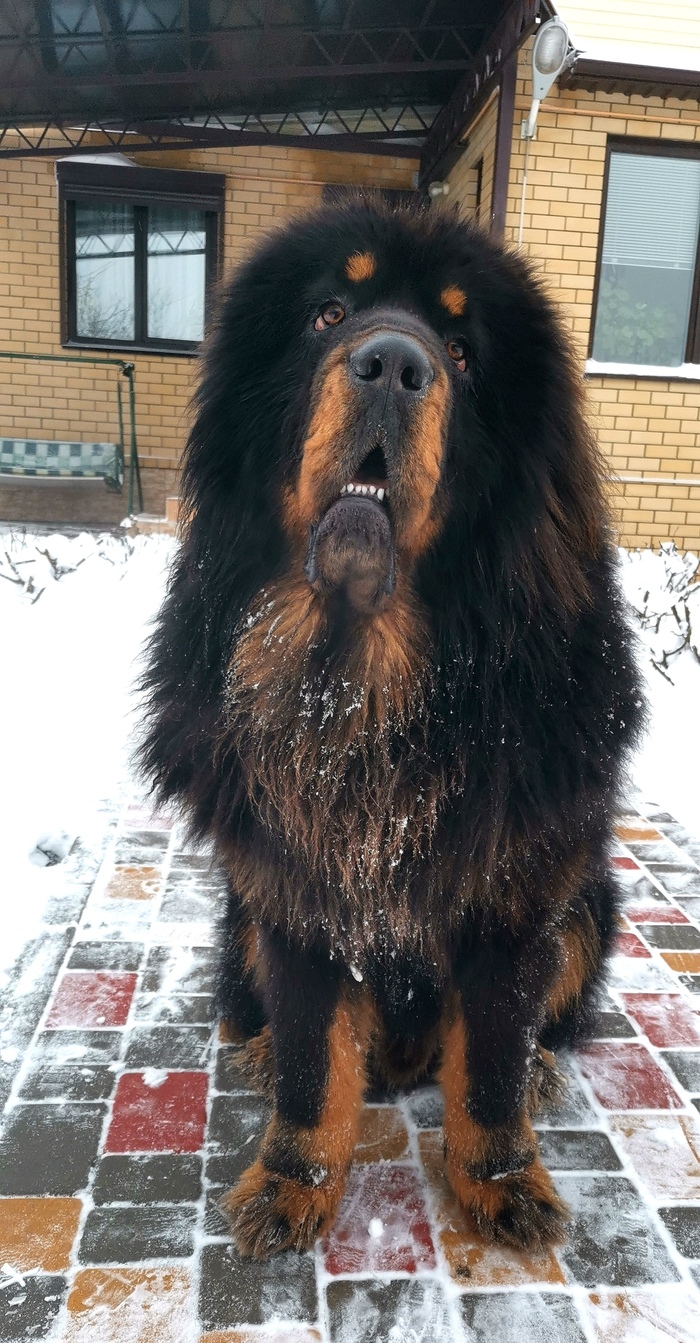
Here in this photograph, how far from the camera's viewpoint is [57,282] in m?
9.98

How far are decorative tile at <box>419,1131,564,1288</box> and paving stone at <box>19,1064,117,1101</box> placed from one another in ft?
2.65

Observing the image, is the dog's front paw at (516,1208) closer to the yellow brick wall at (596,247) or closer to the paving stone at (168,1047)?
the paving stone at (168,1047)

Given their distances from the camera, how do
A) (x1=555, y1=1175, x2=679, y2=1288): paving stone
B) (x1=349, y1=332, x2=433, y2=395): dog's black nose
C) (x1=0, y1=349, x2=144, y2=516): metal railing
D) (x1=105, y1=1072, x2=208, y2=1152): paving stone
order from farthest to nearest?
(x1=0, y1=349, x2=144, y2=516): metal railing < (x1=105, y1=1072, x2=208, y2=1152): paving stone < (x1=555, y1=1175, x2=679, y2=1288): paving stone < (x1=349, y1=332, x2=433, y2=395): dog's black nose

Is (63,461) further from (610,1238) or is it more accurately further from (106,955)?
(610,1238)

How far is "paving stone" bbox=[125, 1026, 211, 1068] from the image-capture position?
228 centimetres

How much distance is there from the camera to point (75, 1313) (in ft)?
5.34

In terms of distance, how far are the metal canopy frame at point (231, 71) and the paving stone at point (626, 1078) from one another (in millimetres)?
6796

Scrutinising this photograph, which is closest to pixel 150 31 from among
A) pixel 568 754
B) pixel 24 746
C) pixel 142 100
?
pixel 142 100

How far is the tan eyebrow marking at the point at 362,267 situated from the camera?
1764 mm

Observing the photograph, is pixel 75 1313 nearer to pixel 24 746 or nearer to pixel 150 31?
pixel 24 746

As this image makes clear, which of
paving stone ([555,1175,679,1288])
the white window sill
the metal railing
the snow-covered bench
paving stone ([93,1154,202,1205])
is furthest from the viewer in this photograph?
the snow-covered bench

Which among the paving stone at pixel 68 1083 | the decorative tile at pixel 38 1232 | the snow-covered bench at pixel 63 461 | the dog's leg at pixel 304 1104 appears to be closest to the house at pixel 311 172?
the snow-covered bench at pixel 63 461

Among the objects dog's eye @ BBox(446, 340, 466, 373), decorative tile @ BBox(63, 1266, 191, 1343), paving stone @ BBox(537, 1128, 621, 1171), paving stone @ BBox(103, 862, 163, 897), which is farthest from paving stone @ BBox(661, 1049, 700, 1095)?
dog's eye @ BBox(446, 340, 466, 373)

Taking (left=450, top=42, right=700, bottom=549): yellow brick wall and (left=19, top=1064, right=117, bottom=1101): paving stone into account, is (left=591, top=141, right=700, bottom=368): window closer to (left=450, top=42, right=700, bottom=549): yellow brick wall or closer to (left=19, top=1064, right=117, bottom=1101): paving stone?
(left=450, top=42, right=700, bottom=549): yellow brick wall
